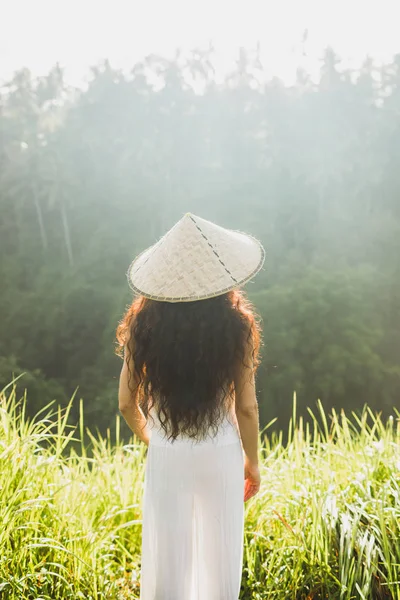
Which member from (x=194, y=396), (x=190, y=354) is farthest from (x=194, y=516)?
(x=190, y=354)

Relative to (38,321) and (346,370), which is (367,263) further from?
(38,321)

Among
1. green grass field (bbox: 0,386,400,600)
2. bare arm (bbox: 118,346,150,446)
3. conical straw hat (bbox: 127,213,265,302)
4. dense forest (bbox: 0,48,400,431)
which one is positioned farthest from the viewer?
dense forest (bbox: 0,48,400,431)

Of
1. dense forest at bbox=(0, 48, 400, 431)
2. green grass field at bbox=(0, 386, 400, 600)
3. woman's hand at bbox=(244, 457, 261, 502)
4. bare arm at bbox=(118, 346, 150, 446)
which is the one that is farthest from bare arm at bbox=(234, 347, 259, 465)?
dense forest at bbox=(0, 48, 400, 431)

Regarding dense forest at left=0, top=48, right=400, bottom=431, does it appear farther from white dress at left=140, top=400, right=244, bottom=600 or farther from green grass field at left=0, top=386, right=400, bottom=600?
white dress at left=140, top=400, right=244, bottom=600

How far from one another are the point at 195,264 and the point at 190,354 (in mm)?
228

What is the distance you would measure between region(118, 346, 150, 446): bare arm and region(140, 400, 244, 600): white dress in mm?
77

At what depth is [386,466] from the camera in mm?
2016

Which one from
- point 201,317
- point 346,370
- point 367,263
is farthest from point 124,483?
point 367,263

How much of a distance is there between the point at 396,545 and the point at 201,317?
0.91 meters

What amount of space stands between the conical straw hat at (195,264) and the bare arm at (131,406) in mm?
240

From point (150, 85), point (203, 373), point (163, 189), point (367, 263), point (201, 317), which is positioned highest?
point (150, 85)

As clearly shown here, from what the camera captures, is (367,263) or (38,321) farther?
(367,263)

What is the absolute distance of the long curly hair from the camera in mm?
1400

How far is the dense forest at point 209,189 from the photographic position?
1919cm
